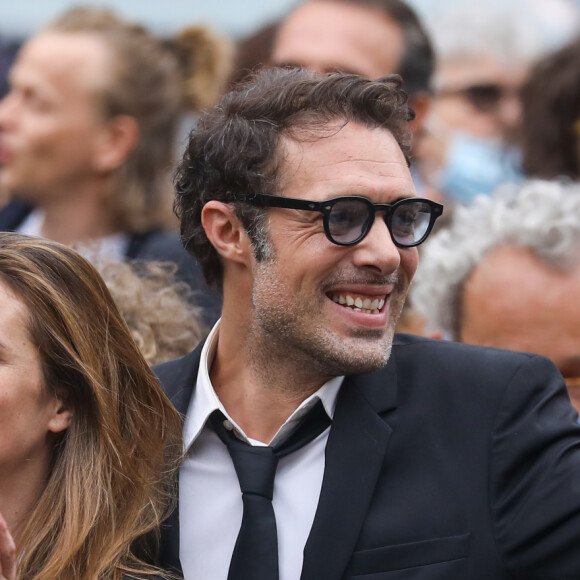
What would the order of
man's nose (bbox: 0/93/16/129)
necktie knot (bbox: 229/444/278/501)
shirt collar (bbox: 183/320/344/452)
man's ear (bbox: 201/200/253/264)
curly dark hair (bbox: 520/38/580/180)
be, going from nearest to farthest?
necktie knot (bbox: 229/444/278/501) → shirt collar (bbox: 183/320/344/452) → man's ear (bbox: 201/200/253/264) → curly dark hair (bbox: 520/38/580/180) → man's nose (bbox: 0/93/16/129)

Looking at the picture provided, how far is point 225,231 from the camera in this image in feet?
11.0

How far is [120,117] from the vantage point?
5.68m

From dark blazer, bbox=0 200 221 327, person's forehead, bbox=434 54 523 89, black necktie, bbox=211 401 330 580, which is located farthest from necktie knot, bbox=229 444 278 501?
person's forehead, bbox=434 54 523 89

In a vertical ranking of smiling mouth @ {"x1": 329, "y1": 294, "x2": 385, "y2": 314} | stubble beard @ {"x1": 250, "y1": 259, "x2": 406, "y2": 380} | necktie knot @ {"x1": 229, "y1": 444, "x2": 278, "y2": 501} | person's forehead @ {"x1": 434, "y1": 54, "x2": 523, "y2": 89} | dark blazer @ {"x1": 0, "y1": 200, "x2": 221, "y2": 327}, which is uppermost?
smiling mouth @ {"x1": 329, "y1": 294, "x2": 385, "y2": 314}

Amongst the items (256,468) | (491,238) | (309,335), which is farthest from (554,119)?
(256,468)

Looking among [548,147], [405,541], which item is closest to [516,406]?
[405,541]

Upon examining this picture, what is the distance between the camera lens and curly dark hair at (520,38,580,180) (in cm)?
516

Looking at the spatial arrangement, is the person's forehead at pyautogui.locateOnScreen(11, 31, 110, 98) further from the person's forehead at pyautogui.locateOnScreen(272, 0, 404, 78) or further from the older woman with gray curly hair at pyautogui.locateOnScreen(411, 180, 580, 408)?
the older woman with gray curly hair at pyautogui.locateOnScreen(411, 180, 580, 408)

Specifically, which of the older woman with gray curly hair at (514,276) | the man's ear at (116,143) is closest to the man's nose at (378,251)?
the older woman with gray curly hair at (514,276)

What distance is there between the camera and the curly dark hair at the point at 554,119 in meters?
5.16

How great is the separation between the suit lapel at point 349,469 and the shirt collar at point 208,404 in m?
0.03

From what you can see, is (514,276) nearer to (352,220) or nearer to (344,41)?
(352,220)

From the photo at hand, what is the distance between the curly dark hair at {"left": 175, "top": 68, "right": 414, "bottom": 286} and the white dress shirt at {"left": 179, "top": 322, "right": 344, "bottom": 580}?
485mm

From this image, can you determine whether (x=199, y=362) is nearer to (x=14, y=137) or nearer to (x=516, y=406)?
(x=516, y=406)
